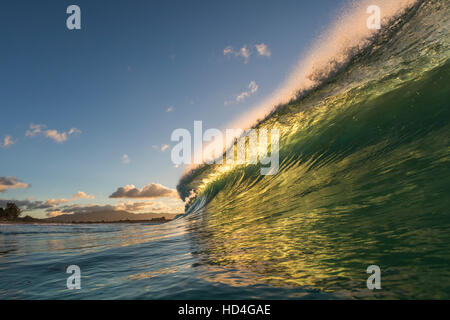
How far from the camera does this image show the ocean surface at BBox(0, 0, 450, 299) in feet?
5.07

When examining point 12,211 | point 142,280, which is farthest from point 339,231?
point 12,211

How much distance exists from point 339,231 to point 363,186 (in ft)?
5.20

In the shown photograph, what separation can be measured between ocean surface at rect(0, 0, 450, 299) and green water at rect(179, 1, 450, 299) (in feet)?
0.06

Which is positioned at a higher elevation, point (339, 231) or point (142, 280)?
point (339, 231)

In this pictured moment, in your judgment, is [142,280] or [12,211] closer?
[142,280]

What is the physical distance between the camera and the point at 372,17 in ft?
26.1

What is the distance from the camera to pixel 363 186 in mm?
3785

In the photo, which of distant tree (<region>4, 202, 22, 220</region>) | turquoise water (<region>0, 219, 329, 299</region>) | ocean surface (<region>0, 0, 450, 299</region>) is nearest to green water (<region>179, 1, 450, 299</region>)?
ocean surface (<region>0, 0, 450, 299</region>)

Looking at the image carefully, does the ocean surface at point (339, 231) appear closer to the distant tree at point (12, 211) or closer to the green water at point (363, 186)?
the green water at point (363, 186)

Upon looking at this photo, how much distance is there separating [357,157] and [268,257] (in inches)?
152

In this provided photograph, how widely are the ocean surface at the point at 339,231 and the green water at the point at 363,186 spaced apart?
0.06 ft

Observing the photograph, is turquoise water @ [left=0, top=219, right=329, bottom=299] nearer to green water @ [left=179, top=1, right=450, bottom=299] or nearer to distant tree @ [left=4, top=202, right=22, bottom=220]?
green water @ [left=179, top=1, right=450, bottom=299]

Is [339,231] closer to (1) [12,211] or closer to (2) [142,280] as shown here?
(2) [142,280]
